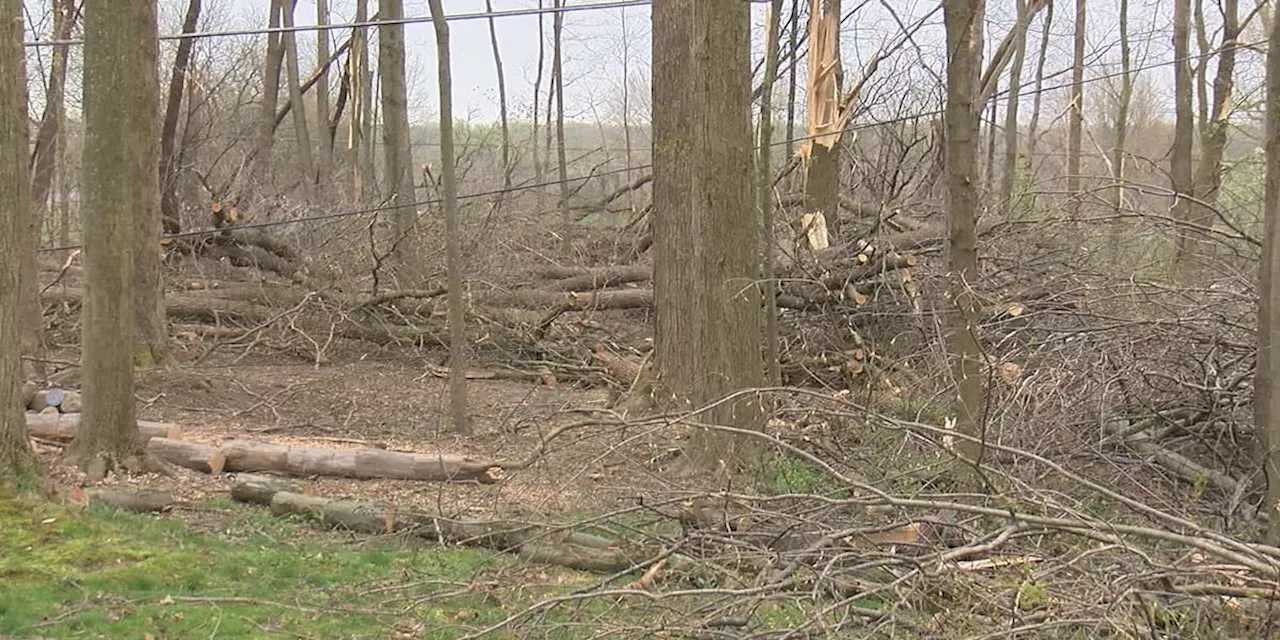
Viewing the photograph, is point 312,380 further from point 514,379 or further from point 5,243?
point 5,243

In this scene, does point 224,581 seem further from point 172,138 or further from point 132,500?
point 172,138

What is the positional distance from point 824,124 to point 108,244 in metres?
A: 7.83

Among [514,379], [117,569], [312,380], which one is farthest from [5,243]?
[514,379]

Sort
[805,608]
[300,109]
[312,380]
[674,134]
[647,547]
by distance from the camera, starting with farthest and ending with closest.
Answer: [300,109] < [312,380] < [674,134] < [647,547] < [805,608]

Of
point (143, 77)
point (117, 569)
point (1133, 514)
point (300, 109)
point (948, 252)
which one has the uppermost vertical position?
point (300, 109)

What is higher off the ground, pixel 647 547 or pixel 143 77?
pixel 143 77

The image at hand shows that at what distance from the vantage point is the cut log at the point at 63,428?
7781 millimetres

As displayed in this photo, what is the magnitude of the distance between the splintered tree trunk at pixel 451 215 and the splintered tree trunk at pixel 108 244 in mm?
2185

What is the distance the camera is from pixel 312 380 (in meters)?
10.9

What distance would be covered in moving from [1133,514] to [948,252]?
59.9 inches

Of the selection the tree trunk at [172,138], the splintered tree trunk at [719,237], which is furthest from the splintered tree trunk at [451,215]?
the tree trunk at [172,138]

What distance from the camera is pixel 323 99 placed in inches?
958

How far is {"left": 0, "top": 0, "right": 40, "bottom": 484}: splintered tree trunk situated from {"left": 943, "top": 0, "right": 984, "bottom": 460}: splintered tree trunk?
15.6 feet

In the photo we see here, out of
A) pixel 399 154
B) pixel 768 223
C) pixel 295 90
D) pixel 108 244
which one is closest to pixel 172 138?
pixel 399 154
